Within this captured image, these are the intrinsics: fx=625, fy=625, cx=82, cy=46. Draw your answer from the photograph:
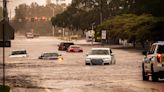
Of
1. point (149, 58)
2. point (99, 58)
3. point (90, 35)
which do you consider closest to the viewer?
point (149, 58)

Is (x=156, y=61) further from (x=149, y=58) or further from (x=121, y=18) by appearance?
(x=121, y=18)

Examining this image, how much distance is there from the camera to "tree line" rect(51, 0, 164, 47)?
88.6m

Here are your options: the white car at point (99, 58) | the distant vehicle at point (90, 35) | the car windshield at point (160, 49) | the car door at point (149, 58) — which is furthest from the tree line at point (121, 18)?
the car windshield at point (160, 49)

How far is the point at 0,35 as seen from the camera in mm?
27281

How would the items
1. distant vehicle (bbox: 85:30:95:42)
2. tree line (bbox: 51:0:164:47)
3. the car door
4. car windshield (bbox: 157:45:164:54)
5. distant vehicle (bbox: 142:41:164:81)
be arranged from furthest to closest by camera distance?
distant vehicle (bbox: 85:30:95:42), tree line (bbox: 51:0:164:47), the car door, car windshield (bbox: 157:45:164:54), distant vehicle (bbox: 142:41:164:81)

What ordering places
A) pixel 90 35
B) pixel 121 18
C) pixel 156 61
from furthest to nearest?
1. pixel 90 35
2. pixel 121 18
3. pixel 156 61

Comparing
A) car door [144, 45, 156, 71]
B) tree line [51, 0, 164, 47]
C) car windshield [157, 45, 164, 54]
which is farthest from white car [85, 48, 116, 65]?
tree line [51, 0, 164, 47]

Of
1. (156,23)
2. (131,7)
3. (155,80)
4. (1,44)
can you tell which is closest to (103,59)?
(155,80)

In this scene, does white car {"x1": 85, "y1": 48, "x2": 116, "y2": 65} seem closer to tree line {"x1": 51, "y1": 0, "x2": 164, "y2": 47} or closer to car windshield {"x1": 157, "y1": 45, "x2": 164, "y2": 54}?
car windshield {"x1": 157, "y1": 45, "x2": 164, "y2": 54}

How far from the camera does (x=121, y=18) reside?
118 metres

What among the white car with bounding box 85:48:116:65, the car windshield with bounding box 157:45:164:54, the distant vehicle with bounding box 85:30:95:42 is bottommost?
the distant vehicle with bounding box 85:30:95:42

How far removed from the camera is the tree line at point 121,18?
88.6 m

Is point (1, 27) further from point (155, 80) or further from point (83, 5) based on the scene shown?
point (83, 5)

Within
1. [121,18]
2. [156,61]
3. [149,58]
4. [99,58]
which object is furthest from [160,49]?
[121,18]
